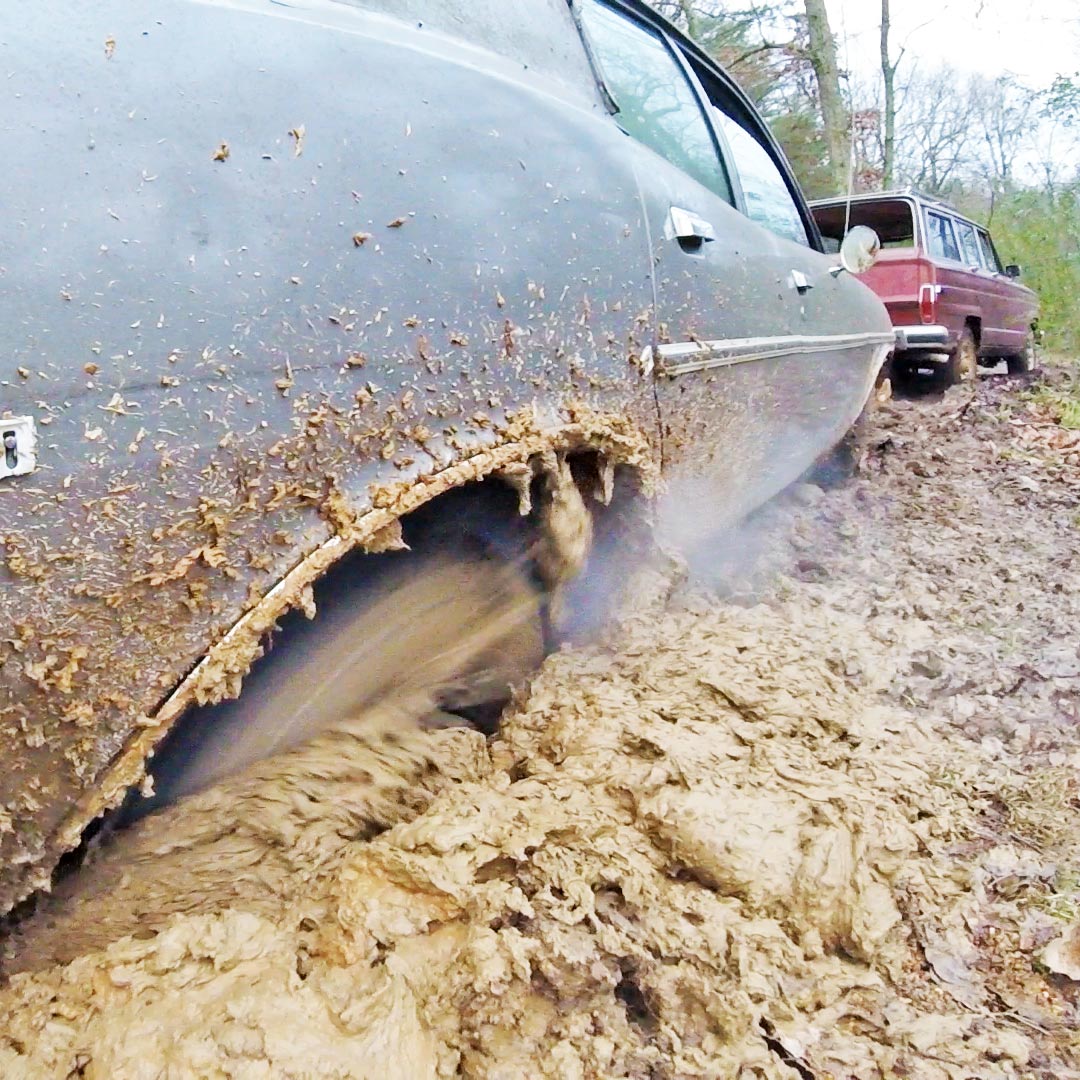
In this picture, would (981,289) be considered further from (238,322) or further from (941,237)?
(238,322)

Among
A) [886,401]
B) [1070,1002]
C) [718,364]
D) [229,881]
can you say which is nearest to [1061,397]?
[886,401]

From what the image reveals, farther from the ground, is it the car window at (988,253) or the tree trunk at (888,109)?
the tree trunk at (888,109)

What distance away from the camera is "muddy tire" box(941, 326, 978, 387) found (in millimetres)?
8102

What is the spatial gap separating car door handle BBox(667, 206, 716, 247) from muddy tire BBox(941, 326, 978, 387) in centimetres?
641

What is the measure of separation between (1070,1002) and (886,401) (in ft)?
15.7

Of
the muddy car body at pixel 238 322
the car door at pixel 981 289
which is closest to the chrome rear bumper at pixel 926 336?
the car door at pixel 981 289

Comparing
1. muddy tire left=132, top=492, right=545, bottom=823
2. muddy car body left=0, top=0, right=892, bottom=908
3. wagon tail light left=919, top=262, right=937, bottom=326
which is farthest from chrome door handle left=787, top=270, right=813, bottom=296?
wagon tail light left=919, top=262, right=937, bottom=326

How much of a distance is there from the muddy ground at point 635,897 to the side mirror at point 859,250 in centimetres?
168

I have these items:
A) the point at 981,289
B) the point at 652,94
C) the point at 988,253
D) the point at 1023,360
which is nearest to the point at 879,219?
the point at 981,289

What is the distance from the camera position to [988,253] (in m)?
9.59

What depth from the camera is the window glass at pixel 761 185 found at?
313 centimetres

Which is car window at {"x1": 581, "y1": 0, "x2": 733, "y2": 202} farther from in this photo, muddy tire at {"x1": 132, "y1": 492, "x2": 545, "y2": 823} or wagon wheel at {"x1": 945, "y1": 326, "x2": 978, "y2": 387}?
wagon wheel at {"x1": 945, "y1": 326, "x2": 978, "y2": 387}

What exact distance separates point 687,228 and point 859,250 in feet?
5.00

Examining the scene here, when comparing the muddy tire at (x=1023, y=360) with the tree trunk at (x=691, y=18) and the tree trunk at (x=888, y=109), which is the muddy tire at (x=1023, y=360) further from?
the tree trunk at (x=888, y=109)
